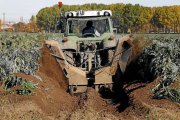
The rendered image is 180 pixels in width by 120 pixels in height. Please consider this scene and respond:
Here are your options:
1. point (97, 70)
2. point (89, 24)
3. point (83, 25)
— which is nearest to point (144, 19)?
point (83, 25)

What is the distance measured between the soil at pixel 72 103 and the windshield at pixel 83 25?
2.04 m

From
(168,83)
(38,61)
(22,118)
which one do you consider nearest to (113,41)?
(38,61)

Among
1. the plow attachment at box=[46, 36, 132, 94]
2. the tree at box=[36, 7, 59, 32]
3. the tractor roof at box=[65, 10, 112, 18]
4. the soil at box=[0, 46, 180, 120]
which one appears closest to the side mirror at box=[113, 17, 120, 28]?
the tractor roof at box=[65, 10, 112, 18]

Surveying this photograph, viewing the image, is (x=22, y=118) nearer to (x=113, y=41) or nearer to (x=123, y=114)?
(x=123, y=114)

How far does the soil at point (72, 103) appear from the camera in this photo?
9289 mm

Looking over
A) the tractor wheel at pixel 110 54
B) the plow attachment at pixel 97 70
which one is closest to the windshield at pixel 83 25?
the tractor wheel at pixel 110 54

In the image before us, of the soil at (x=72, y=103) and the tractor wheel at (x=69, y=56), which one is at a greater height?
the tractor wheel at (x=69, y=56)

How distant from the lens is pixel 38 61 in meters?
14.6

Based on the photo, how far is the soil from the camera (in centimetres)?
929

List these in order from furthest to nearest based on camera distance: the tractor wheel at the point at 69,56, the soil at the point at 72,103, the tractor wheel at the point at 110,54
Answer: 1. the tractor wheel at the point at 69,56
2. the tractor wheel at the point at 110,54
3. the soil at the point at 72,103

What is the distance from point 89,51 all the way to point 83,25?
1.62 meters

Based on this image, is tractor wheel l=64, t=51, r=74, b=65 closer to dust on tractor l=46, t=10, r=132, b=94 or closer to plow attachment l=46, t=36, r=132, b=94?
dust on tractor l=46, t=10, r=132, b=94

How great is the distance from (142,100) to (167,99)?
1.90 ft

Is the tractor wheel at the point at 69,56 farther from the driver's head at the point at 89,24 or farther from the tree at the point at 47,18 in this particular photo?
the tree at the point at 47,18
